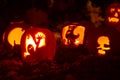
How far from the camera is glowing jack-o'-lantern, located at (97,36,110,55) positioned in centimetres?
510

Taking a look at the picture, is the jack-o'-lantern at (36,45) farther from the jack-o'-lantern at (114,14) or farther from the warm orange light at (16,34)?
the jack-o'-lantern at (114,14)

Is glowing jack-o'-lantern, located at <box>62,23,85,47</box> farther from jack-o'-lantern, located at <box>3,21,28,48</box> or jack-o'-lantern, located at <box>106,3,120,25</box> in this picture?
jack-o'-lantern, located at <box>106,3,120,25</box>

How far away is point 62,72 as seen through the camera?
4.08 metres

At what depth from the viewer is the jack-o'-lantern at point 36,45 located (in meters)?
4.84

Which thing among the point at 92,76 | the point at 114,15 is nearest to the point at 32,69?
the point at 92,76

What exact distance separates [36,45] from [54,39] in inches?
13.1

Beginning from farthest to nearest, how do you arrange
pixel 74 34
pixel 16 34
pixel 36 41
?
pixel 16 34 < pixel 74 34 < pixel 36 41

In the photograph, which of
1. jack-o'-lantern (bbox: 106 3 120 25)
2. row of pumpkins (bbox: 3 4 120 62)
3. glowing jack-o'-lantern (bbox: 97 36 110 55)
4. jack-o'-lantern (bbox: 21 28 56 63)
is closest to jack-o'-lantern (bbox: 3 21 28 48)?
row of pumpkins (bbox: 3 4 120 62)

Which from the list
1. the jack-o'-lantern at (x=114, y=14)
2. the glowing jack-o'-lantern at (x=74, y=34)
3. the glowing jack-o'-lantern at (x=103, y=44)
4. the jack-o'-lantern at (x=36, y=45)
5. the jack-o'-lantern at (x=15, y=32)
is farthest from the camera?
the jack-o'-lantern at (x=114, y=14)

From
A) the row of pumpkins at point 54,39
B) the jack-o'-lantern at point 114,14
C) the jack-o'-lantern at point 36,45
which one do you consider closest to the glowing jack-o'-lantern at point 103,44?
the row of pumpkins at point 54,39

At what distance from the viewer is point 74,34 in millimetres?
5414

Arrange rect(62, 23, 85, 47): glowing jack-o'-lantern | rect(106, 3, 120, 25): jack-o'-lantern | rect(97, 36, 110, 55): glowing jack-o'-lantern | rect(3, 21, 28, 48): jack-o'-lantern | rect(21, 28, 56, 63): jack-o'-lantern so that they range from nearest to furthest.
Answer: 1. rect(21, 28, 56, 63): jack-o'-lantern
2. rect(97, 36, 110, 55): glowing jack-o'-lantern
3. rect(62, 23, 85, 47): glowing jack-o'-lantern
4. rect(3, 21, 28, 48): jack-o'-lantern
5. rect(106, 3, 120, 25): jack-o'-lantern

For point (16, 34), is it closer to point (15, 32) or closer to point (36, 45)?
point (15, 32)

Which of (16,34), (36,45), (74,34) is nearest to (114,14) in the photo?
(74,34)
